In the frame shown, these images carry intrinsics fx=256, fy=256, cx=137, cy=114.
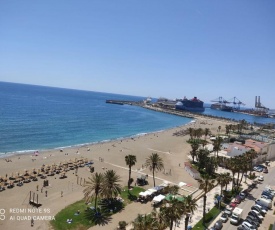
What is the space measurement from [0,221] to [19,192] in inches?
350

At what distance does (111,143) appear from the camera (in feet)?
254

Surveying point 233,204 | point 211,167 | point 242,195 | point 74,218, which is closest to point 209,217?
point 233,204

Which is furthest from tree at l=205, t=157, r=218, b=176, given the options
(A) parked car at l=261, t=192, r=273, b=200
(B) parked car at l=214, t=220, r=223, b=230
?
(B) parked car at l=214, t=220, r=223, b=230

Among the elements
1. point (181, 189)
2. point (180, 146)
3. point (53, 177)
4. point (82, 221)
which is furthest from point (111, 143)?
point (82, 221)

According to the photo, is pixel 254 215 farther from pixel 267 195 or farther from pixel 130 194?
pixel 130 194

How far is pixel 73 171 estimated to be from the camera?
160 feet

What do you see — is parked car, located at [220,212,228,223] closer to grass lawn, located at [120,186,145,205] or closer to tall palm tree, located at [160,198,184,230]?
tall palm tree, located at [160,198,184,230]

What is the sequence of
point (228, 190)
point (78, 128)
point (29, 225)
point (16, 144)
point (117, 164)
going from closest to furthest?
1. point (29, 225)
2. point (228, 190)
3. point (117, 164)
4. point (16, 144)
5. point (78, 128)

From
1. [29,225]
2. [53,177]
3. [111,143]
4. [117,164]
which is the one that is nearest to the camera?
Result: [29,225]

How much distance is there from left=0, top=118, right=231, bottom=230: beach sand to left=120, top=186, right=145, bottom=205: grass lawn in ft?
6.71

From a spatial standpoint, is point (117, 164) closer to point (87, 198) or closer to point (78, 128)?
point (87, 198)

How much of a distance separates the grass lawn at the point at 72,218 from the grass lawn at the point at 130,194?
598 centimetres

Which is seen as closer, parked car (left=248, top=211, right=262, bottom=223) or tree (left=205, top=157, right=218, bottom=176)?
parked car (left=248, top=211, right=262, bottom=223)

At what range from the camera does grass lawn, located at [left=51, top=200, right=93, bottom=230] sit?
28683mm
